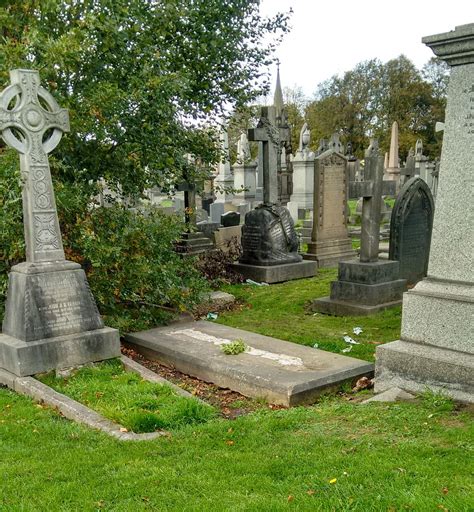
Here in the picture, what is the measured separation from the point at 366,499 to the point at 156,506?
1.15 m

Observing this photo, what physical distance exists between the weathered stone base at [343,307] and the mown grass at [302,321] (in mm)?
103

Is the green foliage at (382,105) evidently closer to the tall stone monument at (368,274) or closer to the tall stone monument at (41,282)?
the tall stone monument at (368,274)

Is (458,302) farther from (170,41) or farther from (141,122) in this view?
(170,41)

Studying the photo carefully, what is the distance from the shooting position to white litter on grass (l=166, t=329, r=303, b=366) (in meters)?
6.02

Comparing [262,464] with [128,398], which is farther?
[128,398]

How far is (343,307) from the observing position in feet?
29.4

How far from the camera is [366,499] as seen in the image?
319 centimetres

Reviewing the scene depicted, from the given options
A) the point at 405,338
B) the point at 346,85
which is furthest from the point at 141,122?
the point at 346,85

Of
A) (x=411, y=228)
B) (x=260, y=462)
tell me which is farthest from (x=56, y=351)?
(x=411, y=228)

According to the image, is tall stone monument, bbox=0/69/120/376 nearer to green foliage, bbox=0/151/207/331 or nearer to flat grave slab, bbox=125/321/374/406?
green foliage, bbox=0/151/207/331

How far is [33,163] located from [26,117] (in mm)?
484

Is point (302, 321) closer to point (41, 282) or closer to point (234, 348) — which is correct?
point (234, 348)

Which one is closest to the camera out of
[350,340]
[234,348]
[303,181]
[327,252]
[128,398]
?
[128,398]

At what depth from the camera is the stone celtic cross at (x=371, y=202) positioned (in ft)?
30.0
